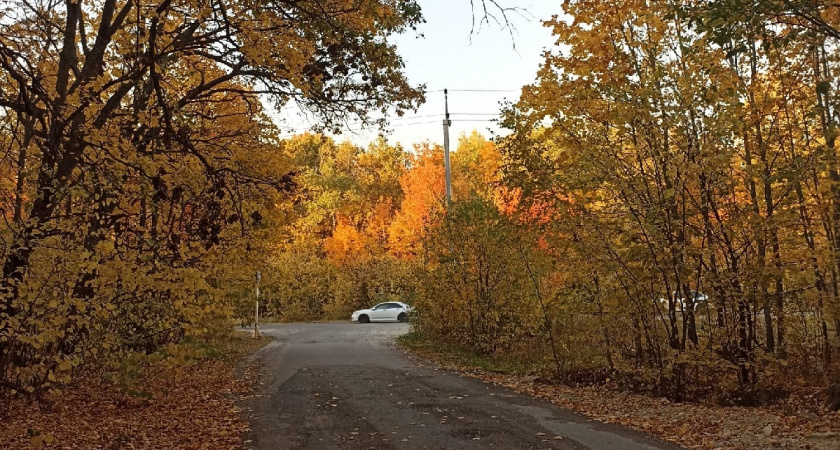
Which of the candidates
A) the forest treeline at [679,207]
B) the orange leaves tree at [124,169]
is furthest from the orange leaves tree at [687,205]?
the orange leaves tree at [124,169]

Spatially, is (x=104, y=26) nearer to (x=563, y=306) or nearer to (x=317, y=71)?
(x=317, y=71)

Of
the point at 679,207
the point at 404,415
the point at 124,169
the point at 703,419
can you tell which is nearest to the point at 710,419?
the point at 703,419

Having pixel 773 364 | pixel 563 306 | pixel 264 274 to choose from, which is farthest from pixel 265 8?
pixel 264 274

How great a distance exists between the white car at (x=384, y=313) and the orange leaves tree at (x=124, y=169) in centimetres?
2187

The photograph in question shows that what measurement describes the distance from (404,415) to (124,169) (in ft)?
14.4

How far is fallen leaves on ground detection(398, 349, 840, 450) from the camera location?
5.98 m

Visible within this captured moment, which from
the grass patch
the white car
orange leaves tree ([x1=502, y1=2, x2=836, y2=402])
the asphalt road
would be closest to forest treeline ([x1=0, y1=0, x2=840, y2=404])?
orange leaves tree ([x1=502, y1=2, x2=836, y2=402])

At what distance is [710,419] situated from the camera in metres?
7.03

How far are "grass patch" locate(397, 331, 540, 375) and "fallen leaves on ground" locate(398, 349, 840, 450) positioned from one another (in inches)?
77.7

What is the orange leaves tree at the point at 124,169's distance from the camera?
4820 mm

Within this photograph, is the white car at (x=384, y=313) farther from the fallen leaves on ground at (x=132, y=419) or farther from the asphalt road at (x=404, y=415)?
the fallen leaves on ground at (x=132, y=419)

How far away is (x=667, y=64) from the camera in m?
8.98

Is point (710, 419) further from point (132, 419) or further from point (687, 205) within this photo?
point (132, 419)

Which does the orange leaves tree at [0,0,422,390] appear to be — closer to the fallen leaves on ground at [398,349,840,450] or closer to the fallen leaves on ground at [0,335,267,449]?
the fallen leaves on ground at [0,335,267,449]
